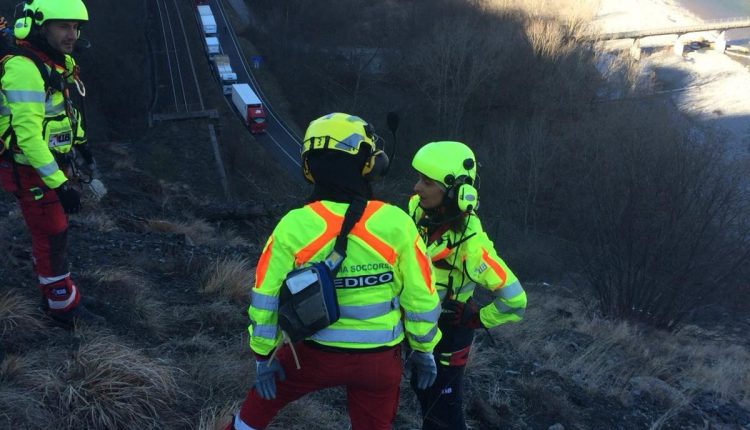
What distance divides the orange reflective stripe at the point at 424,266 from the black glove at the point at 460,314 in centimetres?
81

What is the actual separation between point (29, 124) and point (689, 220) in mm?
12704

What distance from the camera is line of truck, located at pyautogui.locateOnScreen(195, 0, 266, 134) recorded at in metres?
31.8

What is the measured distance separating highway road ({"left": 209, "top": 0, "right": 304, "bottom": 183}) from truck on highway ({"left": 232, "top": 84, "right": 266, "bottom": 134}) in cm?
51

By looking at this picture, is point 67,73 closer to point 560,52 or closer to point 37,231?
point 37,231

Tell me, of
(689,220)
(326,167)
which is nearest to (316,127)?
(326,167)

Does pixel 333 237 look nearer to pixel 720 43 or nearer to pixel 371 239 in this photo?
pixel 371 239

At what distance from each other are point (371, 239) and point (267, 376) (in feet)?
2.48

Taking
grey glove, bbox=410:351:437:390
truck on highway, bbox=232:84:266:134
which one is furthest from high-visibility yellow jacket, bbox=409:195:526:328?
truck on highway, bbox=232:84:266:134

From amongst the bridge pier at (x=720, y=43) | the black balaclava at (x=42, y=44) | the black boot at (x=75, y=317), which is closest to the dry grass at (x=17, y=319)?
the black boot at (x=75, y=317)

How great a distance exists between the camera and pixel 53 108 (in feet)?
13.3

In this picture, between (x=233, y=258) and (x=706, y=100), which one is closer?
(x=233, y=258)

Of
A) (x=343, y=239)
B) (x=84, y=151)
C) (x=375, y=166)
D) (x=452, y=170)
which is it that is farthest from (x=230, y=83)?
(x=343, y=239)

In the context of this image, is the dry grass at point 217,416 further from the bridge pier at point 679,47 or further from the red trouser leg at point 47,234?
the bridge pier at point 679,47

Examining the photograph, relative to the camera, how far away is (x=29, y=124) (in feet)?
12.3
